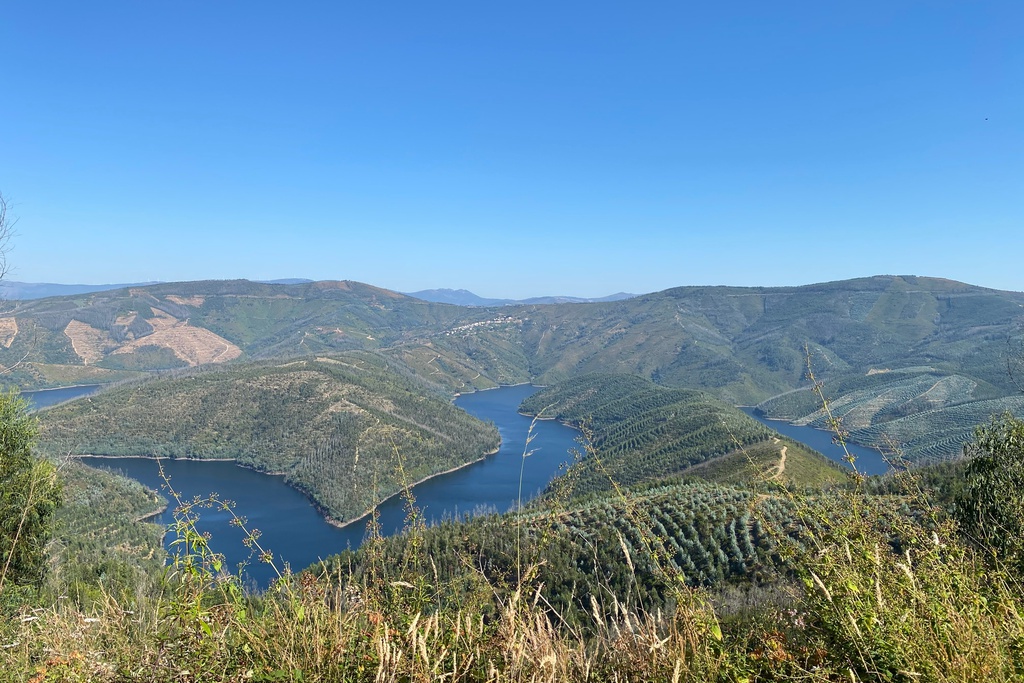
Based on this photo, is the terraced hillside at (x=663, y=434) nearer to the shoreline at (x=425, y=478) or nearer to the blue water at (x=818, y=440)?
the shoreline at (x=425, y=478)

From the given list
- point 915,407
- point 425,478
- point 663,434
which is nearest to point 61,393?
point 425,478

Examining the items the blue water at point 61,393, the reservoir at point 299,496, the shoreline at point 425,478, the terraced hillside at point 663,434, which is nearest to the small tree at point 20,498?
the terraced hillside at point 663,434

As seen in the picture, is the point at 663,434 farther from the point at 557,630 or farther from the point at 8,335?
the point at 8,335

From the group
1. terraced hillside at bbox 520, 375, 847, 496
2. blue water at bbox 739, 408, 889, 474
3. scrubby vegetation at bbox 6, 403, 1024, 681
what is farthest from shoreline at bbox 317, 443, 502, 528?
blue water at bbox 739, 408, 889, 474

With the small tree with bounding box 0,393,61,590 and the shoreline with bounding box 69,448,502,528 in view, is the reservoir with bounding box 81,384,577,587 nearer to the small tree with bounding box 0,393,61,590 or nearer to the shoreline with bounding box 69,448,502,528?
the shoreline with bounding box 69,448,502,528

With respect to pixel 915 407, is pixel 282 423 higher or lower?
lower

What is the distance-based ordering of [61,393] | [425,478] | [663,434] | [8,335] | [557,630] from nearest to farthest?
[557,630] < [425,478] < [663,434] < [61,393] < [8,335]

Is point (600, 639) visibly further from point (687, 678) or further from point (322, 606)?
point (322, 606)
